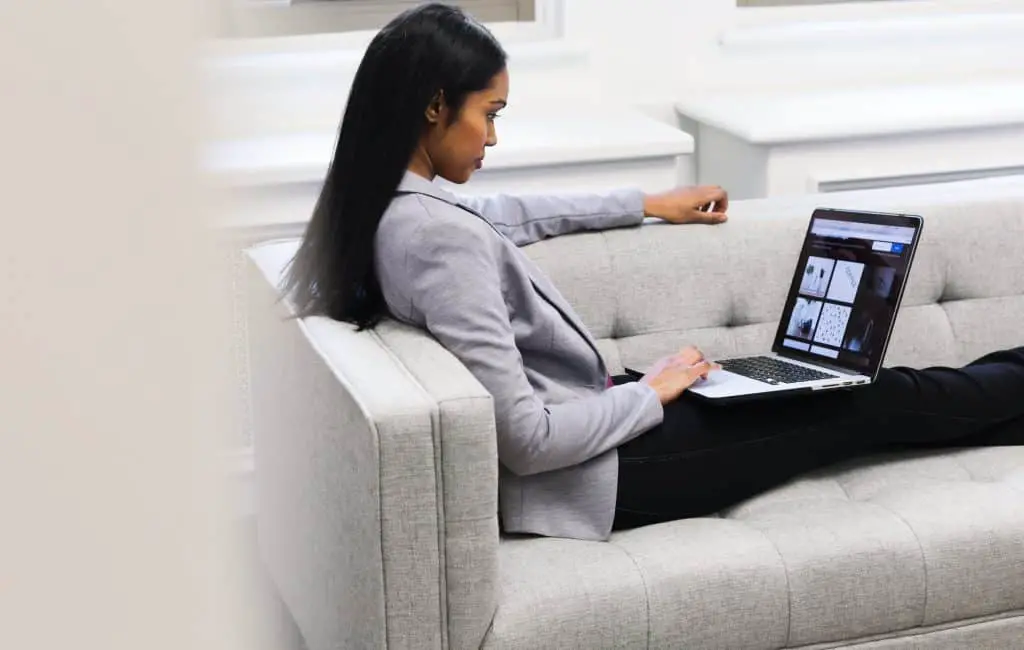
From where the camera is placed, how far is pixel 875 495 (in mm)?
1707

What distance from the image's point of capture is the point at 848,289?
184 cm

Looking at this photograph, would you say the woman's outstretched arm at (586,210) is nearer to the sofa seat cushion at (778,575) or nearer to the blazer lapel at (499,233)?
the blazer lapel at (499,233)

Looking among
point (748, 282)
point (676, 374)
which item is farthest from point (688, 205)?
point (676, 374)

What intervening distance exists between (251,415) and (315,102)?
76 centimetres

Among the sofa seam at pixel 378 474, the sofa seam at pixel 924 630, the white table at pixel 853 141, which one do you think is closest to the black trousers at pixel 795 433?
the sofa seam at pixel 924 630

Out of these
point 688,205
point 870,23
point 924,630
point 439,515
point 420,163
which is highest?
point 870,23

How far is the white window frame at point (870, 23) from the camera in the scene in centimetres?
285

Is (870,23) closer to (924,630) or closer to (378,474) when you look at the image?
(924,630)

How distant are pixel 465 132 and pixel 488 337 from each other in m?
0.28

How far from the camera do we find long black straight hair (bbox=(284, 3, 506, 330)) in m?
1.48

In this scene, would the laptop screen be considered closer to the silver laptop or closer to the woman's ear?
the silver laptop

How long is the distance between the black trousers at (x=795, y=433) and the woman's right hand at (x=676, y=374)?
0.07 ft

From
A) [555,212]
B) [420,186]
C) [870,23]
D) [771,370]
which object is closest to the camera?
[420,186]

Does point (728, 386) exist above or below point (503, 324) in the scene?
below
